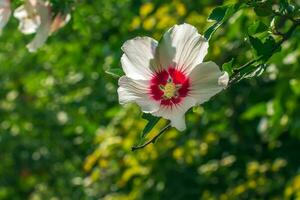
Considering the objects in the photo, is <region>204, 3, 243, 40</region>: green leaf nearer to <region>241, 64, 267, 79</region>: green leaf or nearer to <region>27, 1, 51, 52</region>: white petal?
<region>241, 64, 267, 79</region>: green leaf

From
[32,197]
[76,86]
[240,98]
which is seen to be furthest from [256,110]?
[32,197]

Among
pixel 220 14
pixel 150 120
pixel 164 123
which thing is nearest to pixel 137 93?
pixel 150 120

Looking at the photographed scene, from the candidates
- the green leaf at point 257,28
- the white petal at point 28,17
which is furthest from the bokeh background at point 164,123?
the green leaf at point 257,28

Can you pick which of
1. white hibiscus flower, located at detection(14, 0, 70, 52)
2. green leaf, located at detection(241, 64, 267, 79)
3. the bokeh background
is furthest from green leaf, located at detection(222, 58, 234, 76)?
the bokeh background

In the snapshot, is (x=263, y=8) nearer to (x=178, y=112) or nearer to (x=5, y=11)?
(x=178, y=112)

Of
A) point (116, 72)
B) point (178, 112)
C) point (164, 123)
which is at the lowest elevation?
point (178, 112)

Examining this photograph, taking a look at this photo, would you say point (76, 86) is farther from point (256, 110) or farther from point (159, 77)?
point (159, 77)

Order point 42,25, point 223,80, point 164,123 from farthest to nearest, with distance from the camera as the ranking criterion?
point 164,123
point 42,25
point 223,80
